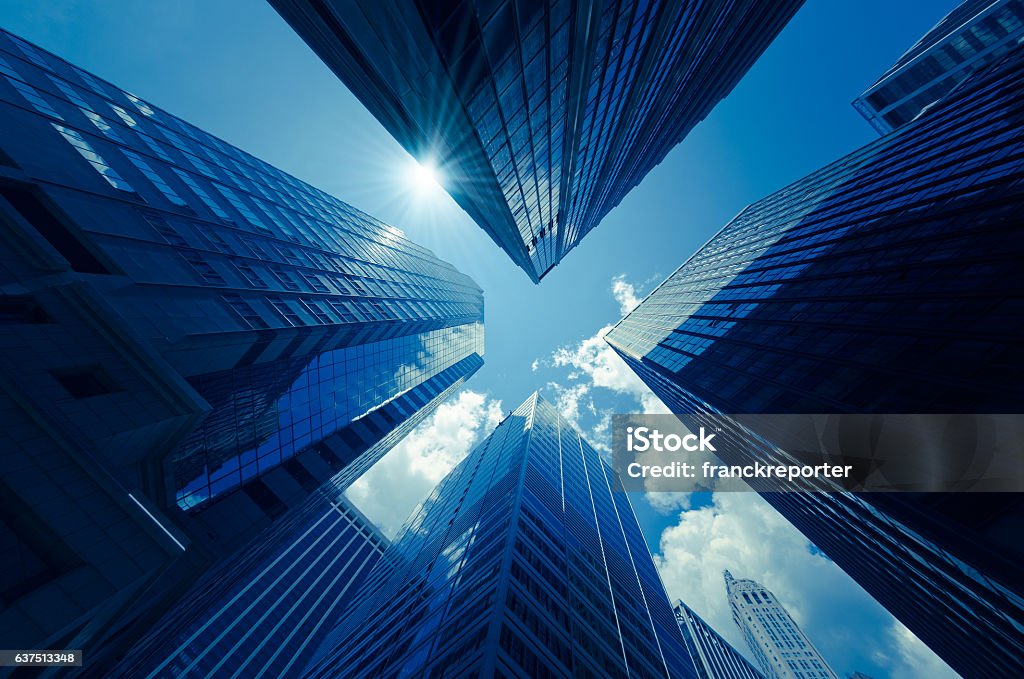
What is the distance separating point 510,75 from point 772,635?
18737 centimetres

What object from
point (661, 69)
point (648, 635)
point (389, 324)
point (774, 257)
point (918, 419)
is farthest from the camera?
point (774, 257)

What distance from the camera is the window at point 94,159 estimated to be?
697 inches

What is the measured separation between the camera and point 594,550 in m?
40.7

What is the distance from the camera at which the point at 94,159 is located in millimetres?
18188

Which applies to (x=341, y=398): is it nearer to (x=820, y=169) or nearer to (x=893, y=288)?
(x=893, y=288)

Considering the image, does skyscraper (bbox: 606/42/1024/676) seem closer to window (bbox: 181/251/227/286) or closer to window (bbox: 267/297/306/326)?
window (bbox: 267/297/306/326)

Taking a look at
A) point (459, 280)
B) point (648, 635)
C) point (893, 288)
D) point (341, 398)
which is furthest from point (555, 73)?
point (459, 280)

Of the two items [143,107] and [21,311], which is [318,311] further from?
[143,107]

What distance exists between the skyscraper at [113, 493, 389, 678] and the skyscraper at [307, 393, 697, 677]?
17699mm

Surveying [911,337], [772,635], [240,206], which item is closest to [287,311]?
[240,206]

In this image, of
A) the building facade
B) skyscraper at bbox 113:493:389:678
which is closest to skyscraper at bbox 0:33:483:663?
skyscraper at bbox 113:493:389:678

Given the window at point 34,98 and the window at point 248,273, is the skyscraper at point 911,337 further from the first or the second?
the window at point 34,98

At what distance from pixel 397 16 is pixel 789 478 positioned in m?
40.4

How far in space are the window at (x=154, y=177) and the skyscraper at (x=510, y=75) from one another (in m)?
11.6
